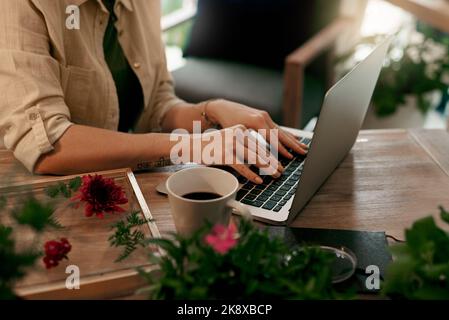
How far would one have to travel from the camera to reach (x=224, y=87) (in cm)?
233

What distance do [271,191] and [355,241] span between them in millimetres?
198

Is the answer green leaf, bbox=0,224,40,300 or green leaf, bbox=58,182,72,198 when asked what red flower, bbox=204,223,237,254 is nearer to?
green leaf, bbox=0,224,40,300

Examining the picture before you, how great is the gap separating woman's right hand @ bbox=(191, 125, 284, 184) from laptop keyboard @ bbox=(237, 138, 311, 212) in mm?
13

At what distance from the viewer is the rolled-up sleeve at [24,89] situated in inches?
40.1

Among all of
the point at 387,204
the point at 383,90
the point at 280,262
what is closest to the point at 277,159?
the point at 387,204

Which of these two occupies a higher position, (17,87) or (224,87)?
(17,87)

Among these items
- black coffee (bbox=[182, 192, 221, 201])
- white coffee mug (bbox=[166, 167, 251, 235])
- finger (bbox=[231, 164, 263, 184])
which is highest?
white coffee mug (bbox=[166, 167, 251, 235])

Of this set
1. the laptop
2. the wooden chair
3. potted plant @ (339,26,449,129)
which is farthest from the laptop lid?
potted plant @ (339,26,449,129)

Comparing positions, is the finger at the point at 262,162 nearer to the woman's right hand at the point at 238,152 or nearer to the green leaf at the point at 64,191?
the woman's right hand at the point at 238,152

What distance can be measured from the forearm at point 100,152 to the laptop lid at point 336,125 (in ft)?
1.07

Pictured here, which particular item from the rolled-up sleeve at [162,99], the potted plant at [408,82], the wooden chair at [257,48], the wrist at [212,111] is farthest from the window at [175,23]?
the wrist at [212,111]

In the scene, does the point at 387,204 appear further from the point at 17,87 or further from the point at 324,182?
the point at 17,87

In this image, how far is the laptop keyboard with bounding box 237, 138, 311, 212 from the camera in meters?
0.95

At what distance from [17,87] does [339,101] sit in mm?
614
